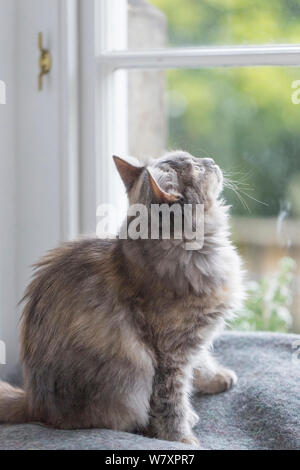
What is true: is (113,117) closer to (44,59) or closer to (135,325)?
(44,59)

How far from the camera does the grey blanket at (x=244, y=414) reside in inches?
50.3

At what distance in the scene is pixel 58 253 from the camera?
1.49 metres

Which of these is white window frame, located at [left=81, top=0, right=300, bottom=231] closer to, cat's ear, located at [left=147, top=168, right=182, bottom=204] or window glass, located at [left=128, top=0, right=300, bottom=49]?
window glass, located at [left=128, top=0, right=300, bottom=49]

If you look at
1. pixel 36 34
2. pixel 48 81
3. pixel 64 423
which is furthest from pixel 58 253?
pixel 36 34

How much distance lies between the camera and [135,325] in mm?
1380

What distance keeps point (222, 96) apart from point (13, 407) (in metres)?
1.09

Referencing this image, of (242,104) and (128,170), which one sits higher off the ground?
(242,104)

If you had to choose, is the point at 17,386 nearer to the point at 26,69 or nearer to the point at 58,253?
the point at 58,253

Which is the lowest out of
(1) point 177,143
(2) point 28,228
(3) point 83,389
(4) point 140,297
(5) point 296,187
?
(3) point 83,389

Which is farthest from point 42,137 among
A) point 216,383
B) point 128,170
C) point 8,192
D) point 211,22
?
point 216,383

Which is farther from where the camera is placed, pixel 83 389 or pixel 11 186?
pixel 11 186

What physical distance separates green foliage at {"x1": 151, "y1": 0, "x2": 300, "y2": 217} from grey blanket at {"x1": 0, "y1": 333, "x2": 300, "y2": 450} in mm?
413

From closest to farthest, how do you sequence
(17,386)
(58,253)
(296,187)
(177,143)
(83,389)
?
(83,389), (58,253), (17,386), (296,187), (177,143)

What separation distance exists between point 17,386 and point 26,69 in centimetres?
90
